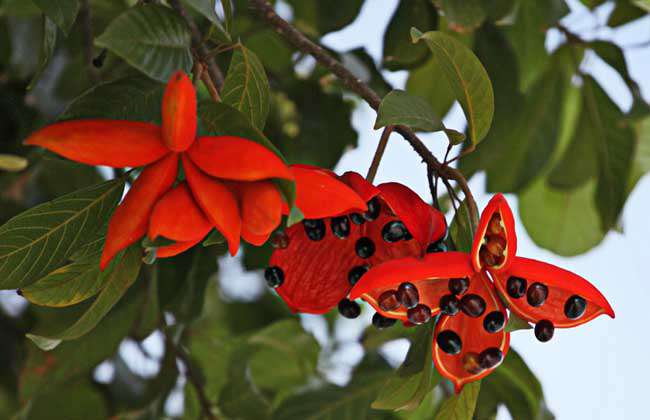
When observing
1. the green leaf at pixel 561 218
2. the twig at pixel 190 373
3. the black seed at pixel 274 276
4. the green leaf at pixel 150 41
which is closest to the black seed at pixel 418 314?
the black seed at pixel 274 276

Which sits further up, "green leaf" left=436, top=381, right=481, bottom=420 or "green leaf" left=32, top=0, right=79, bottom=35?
"green leaf" left=32, top=0, right=79, bottom=35

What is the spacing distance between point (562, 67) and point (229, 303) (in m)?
0.79

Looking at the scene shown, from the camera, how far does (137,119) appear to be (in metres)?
0.62

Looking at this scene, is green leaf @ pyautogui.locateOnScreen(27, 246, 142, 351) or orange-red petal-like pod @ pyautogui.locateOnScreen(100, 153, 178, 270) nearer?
orange-red petal-like pod @ pyautogui.locateOnScreen(100, 153, 178, 270)

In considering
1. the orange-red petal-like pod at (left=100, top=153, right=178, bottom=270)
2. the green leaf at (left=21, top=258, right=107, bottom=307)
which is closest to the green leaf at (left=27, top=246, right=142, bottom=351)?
the green leaf at (left=21, top=258, right=107, bottom=307)

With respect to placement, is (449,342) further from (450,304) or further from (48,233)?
(48,233)

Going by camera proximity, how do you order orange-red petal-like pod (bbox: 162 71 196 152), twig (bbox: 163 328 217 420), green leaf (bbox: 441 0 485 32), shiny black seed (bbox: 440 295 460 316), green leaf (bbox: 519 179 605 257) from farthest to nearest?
green leaf (bbox: 519 179 605 257), twig (bbox: 163 328 217 420), green leaf (bbox: 441 0 485 32), shiny black seed (bbox: 440 295 460 316), orange-red petal-like pod (bbox: 162 71 196 152)

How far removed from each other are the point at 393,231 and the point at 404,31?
1.68ft

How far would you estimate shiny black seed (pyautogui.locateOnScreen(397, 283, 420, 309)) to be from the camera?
57 centimetres

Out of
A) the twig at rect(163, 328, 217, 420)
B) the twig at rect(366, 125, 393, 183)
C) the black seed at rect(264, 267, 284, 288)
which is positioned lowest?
the twig at rect(163, 328, 217, 420)

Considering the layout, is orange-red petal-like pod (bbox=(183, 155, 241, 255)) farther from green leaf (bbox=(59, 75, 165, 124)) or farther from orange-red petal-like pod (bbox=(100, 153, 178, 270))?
green leaf (bbox=(59, 75, 165, 124))

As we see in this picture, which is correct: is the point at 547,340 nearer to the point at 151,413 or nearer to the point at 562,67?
the point at 151,413

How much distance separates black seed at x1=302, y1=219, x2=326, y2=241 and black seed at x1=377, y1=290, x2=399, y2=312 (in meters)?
0.06

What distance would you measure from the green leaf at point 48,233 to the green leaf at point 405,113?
7.6 inches
